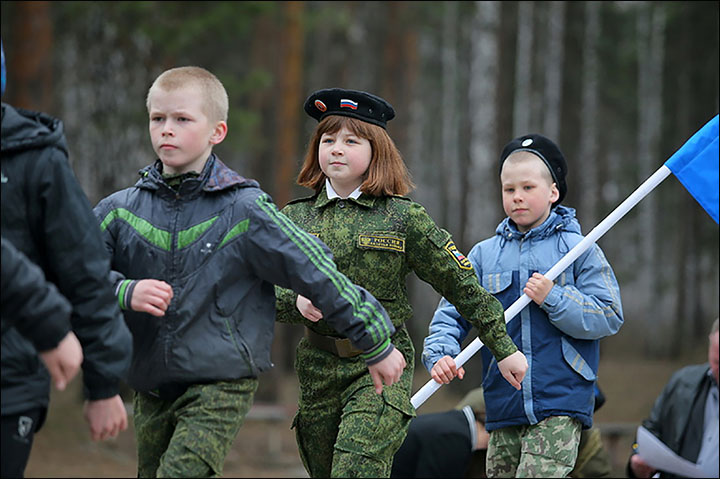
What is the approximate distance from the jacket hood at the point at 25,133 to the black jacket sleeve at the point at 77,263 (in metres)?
0.04

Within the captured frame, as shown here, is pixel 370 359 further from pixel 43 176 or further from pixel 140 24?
pixel 140 24

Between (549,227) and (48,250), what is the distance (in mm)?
3003

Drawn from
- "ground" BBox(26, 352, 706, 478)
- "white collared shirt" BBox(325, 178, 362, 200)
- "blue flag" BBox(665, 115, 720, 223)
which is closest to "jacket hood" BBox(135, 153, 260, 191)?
"white collared shirt" BBox(325, 178, 362, 200)

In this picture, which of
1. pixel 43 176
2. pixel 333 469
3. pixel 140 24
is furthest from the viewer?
pixel 140 24

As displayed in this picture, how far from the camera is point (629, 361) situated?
994 inches

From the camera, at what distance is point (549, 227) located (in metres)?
5.57

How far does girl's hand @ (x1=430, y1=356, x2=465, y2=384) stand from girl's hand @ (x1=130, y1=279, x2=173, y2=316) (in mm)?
1739

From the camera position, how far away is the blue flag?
16.9 feet

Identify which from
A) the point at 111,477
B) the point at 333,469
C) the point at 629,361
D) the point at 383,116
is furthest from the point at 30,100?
the point at 629,361

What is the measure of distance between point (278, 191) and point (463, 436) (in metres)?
8.76

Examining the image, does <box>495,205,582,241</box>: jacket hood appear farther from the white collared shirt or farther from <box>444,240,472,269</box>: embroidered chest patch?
the white collared shirt

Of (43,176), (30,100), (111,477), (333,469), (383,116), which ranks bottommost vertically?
(111,477)

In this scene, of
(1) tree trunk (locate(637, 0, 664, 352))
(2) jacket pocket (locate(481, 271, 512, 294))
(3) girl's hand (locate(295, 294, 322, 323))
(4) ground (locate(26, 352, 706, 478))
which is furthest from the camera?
(1) tree trunk (locate(637, 0, 664, 352))

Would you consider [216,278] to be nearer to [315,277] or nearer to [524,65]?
[315,277]
